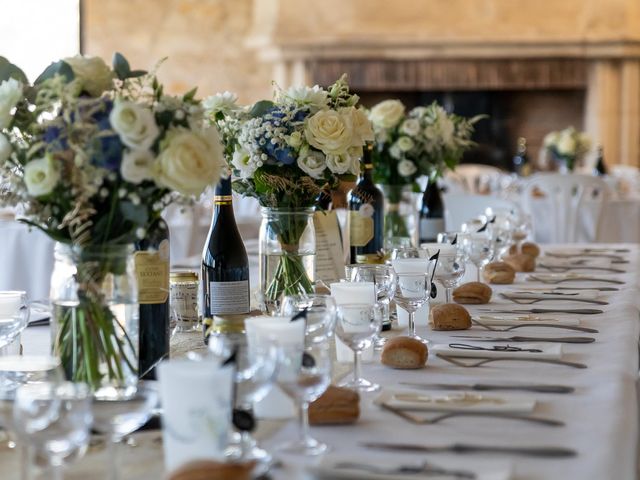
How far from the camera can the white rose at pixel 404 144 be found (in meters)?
3.47

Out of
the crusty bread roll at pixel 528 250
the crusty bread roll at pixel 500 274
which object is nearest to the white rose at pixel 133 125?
the crusty bread roll at pixel 500 274

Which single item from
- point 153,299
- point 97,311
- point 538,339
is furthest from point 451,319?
point 97,311

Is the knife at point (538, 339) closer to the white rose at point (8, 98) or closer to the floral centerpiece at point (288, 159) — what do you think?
the floral centerpiece at point (288, 159)

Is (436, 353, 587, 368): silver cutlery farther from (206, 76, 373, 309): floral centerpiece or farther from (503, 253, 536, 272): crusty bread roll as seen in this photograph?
(503, 253, 536, 272): crusty bread roll

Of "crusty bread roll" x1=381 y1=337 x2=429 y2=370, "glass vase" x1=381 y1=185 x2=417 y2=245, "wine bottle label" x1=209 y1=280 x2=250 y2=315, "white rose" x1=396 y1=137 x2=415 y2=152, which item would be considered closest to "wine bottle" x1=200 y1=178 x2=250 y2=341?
"wine bottle label" x1=209 y1=280 x2=250 y2=315

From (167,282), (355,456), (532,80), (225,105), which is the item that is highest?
(532,80)

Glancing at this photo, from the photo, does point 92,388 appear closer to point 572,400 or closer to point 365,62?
point 572,400

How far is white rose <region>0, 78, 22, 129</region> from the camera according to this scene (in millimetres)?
1598

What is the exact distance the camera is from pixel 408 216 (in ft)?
11.2

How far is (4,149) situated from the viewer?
1584 mm

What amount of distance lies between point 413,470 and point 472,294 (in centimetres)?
132

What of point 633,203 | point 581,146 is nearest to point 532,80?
point 581,146

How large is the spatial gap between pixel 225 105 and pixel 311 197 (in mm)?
274

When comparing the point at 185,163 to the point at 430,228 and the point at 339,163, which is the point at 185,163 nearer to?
the point at 339,163
